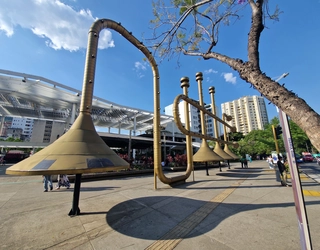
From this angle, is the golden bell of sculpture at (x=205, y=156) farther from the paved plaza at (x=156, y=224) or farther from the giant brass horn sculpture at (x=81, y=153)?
the giant brass horn sculpture at (x=81, y=153)

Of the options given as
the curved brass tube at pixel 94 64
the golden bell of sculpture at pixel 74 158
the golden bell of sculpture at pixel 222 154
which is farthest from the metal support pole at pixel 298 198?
the golden bell of sculpture at pixel 222 154

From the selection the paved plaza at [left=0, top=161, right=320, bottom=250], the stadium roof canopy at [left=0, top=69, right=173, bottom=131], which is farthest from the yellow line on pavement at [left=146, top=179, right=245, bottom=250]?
the stadium roof canopy at [left=0, top=69, right=173, bottom=131]

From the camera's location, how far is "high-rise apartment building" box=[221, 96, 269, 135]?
90.0m

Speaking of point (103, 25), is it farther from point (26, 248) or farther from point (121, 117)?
point (121, 117)

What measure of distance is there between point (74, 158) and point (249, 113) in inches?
4306

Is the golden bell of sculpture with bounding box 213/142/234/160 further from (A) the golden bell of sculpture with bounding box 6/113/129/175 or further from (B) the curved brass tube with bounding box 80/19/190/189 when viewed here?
(A) the golden bell of sculpture with bounding box 6/113/129/175

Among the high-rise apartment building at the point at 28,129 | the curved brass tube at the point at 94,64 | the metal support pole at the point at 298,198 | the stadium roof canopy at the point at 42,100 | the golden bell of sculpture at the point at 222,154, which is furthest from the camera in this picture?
the high-rise apartment building at the point at 28,129

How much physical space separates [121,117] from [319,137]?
3809 centimetres

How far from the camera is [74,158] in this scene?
3061 mm

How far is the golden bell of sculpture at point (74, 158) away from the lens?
2768mm

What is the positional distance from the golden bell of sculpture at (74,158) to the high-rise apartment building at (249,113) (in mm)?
99705

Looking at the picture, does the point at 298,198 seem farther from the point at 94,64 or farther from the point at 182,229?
the point at 94,64

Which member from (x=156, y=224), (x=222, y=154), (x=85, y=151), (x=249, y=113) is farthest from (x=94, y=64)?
(x=249, y=113)

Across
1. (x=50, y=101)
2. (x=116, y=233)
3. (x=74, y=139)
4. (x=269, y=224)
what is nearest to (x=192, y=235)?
(x=116, y=233)
